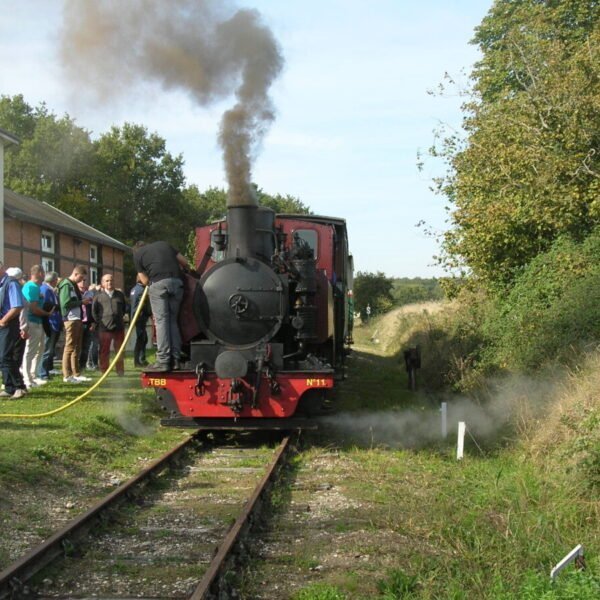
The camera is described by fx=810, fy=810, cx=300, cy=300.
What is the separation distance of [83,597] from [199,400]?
4.31 metres

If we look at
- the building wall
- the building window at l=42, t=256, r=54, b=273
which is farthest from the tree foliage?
the building window at l=42, t=256, r=54, b=273

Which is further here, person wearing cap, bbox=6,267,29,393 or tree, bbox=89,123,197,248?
tree, bbox=89,123,197,248

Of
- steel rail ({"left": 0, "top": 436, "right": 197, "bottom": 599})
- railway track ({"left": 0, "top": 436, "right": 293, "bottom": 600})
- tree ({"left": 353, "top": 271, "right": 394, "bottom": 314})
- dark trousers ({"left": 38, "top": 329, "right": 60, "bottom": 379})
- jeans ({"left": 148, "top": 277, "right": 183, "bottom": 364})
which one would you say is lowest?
railway track ({"left": 0, "top": 436, "right": 293, "bottom": 600})

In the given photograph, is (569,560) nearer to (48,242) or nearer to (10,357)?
(10,357)

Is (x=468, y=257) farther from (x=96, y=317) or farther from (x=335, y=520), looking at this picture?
(x=335, y=520)

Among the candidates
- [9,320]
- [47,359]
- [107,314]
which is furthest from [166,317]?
[47,359]

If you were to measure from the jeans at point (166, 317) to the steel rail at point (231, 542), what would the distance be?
1852 millimetres

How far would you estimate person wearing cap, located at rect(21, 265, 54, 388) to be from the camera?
10.7 meters

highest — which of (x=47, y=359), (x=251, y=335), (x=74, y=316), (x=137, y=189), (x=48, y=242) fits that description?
(x=137, y=189)

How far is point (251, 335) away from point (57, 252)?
73.9ft

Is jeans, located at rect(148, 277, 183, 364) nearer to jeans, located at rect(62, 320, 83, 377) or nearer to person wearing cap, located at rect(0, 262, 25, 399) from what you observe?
person wearing cap, located at rect(0, 262, 25, 399)

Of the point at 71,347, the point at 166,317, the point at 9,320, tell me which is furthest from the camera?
the point at 71,347

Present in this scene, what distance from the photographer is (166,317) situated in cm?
859

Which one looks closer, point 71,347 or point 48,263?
point 71,347
